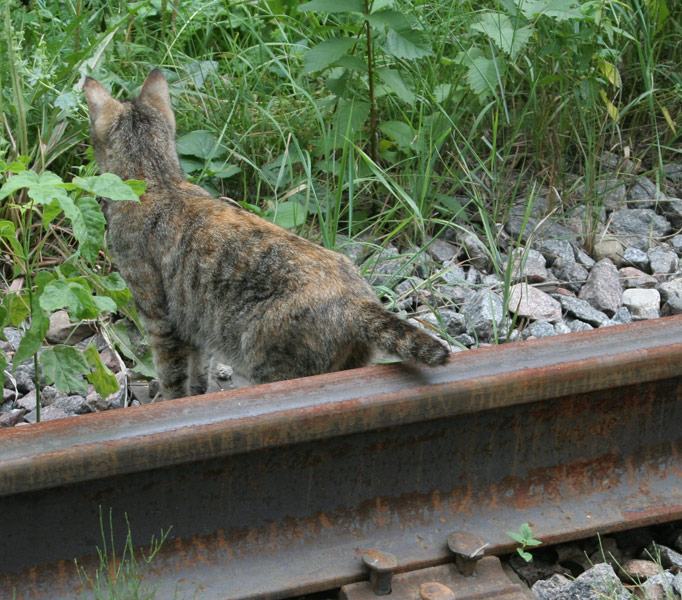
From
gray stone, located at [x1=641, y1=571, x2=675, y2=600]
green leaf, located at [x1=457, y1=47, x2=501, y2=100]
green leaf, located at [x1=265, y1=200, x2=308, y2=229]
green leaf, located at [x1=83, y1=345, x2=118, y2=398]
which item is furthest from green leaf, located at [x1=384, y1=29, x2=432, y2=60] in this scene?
gray stone, located at [x1=641, y1=571, x2=675, y2=600]

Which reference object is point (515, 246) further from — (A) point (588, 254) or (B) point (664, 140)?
(B) point (664, 140)

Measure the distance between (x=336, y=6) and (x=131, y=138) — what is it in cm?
112

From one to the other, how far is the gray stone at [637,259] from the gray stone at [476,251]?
2.08 feet

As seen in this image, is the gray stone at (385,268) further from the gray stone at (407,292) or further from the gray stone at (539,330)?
the gray stone at (539,330)

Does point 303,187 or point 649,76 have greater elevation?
point 649,76

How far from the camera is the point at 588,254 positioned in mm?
5383

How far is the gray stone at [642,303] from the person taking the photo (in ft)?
15.9

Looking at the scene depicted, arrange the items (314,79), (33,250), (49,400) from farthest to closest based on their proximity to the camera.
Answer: (314,79) < (33,250) < (49,400)

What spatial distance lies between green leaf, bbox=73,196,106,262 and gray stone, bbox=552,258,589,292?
7.45 ft

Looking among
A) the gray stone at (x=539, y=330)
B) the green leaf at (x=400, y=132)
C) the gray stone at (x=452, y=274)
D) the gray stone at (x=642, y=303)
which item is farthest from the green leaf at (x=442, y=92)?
the gray stone at (x=539, y=330)

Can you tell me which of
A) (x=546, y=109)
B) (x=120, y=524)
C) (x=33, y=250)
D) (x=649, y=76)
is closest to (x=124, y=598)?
(x=120, y=524)

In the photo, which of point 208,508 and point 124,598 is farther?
point 208,508

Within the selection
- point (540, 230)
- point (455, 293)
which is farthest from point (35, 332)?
point (540, 230)

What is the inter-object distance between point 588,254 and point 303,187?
136cm
